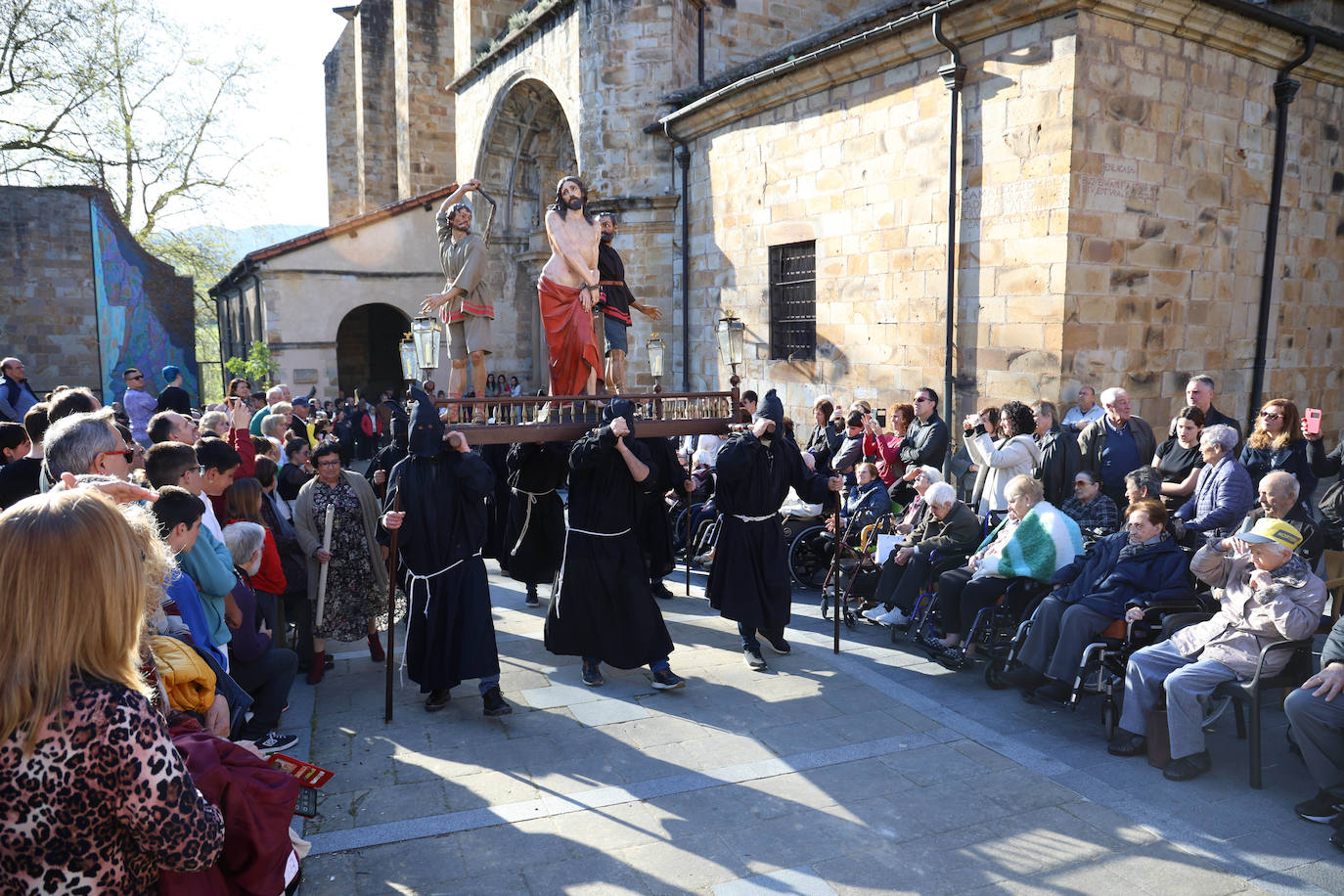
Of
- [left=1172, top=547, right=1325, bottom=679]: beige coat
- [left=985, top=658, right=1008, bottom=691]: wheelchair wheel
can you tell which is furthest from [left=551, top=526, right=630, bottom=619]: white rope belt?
[left=1172, top=547, right=1325, bottom=679]: beige coat

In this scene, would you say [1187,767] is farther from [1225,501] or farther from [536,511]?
[536,511]

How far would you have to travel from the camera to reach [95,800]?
6.30ft

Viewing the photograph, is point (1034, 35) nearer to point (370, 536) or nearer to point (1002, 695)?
point (1002, 695)

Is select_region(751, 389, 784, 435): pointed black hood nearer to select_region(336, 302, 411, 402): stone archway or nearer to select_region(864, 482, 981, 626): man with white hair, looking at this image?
select_region(864, 482, 981, 626): man with white hair

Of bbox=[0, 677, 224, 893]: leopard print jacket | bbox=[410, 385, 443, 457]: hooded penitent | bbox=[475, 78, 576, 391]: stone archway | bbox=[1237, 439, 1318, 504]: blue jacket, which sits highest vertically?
bbox=[475, 78, 576, 391]: stone archway

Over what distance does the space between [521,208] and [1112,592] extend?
55.6ft

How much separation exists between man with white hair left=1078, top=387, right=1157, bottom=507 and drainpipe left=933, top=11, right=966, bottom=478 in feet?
6.76

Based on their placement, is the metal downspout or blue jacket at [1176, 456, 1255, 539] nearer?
blue jacket at [1176, 456, 1255, 539]

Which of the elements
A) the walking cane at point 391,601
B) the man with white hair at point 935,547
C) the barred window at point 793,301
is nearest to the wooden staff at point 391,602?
the walking cane at point 391,601

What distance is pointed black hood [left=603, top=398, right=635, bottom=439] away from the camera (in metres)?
5.94

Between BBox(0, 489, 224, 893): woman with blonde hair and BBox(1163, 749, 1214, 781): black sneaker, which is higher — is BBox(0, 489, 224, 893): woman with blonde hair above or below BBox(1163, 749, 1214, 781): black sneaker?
above

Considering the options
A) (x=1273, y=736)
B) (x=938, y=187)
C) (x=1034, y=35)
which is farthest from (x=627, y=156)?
(x=1273, y=736)

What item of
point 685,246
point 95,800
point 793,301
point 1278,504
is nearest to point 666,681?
point 1278,504

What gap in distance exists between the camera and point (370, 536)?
6312 millimetres
